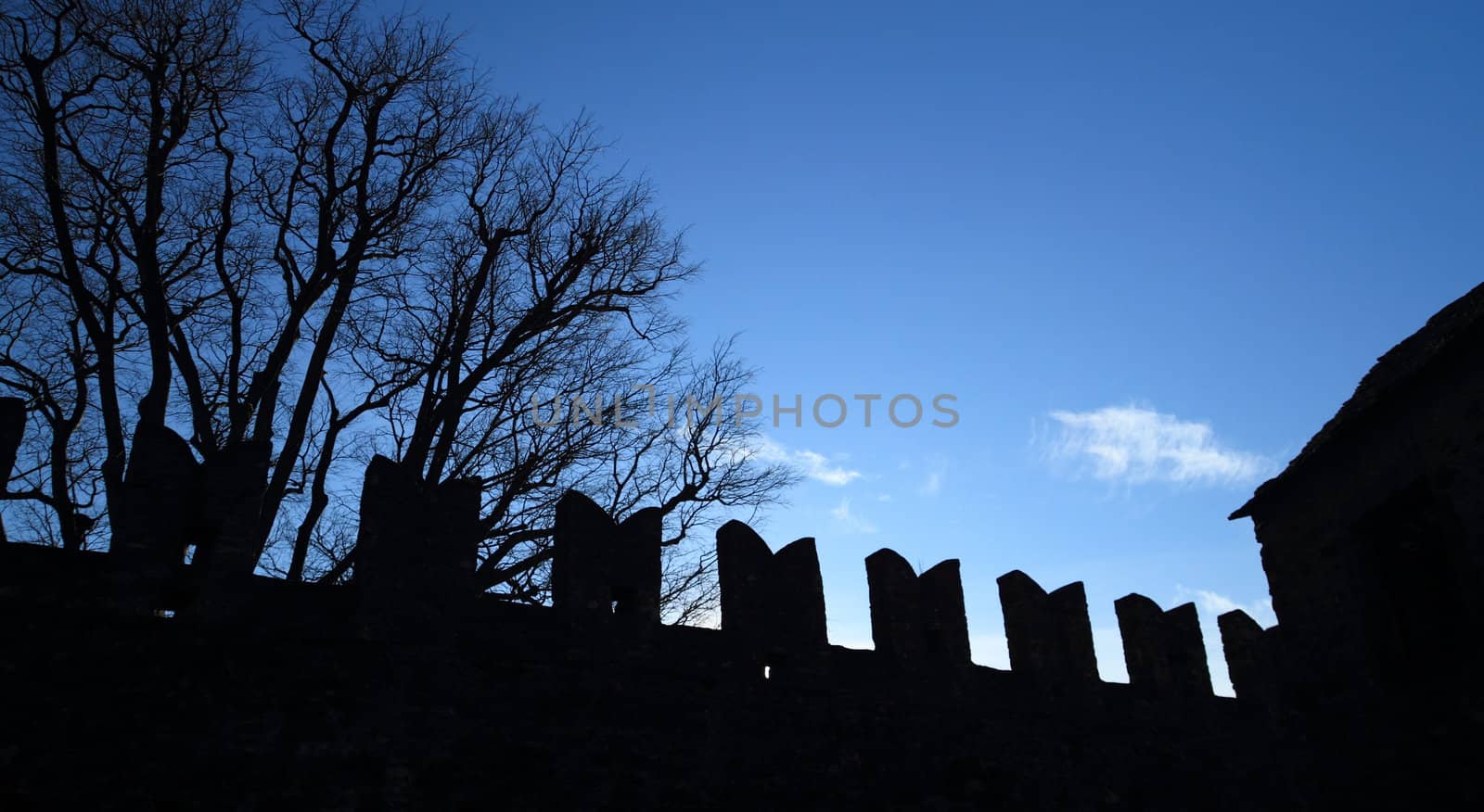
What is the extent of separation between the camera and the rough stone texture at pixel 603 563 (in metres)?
7.35

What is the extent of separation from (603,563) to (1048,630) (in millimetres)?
4295

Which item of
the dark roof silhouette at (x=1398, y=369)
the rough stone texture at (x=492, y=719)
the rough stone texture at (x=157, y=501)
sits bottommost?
the rough stone texture at (x=492, y=719)

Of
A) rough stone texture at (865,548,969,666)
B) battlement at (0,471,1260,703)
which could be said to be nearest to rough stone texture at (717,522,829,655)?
battlement at (0,471,1260,703)

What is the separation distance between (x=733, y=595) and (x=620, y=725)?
1.50 meters

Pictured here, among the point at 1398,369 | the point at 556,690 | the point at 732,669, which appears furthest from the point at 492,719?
the point at 1398,369

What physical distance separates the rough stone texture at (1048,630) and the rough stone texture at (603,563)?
355 cm

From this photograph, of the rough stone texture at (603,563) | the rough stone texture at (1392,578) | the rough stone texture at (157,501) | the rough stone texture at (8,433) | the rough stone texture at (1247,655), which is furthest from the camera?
the rough stone texture at (1247,655)

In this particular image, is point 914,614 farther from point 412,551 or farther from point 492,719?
point 412,551

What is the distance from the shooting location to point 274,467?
11.1 m

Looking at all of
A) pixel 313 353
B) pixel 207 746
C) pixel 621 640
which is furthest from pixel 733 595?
pixel 313 353

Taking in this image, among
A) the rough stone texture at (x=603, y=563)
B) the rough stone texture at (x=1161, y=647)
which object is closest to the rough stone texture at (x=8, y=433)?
the rough stone texture at (x=603, y=563)

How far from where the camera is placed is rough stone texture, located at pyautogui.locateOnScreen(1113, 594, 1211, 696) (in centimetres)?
989

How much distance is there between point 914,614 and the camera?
345 inches

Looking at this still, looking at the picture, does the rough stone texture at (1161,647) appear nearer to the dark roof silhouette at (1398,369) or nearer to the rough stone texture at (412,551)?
the dark roof silhouette at (1398,369)
